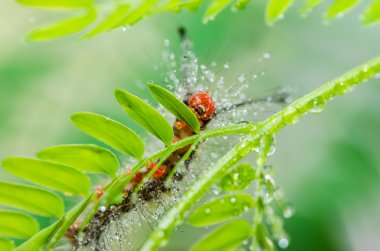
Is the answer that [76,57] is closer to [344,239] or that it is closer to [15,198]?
[344,239]

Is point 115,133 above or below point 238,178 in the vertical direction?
above

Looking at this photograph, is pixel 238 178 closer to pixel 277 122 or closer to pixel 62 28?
pixel 277 122

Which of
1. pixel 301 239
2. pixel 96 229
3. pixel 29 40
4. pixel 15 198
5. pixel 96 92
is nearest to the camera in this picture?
pixel 29 40

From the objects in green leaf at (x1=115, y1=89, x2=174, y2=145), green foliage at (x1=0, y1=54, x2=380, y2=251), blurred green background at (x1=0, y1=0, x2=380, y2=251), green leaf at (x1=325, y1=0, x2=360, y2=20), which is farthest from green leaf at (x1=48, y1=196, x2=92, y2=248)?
blurred green background at (x1=0, y1=0, x2=380, y2=251)

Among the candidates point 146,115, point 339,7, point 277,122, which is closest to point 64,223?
point 146,115

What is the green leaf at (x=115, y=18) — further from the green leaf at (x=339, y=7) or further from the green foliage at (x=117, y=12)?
the green leaf at (x=339, y=7)

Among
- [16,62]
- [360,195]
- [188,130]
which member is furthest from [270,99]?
[16,62]
